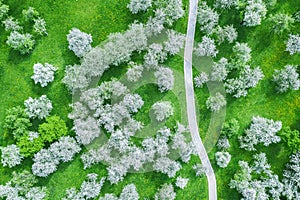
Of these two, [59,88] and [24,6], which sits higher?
[24,6]

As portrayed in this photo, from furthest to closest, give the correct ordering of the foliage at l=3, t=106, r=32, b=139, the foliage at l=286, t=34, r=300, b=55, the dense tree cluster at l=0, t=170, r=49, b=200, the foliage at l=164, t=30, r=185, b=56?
the foliage at l=286, t=34, r=300, b=55
the foliage at l=164, t=30, r=185, b=56
the dense tree cluster at l=0, t=170, r=49, b=200
the foliage at l=3, t=106, r=32, b=139

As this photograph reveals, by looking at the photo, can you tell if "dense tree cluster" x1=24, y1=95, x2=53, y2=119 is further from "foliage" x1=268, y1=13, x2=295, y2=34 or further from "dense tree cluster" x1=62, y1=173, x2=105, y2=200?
"foliage" x1=268, y1=13, x2=295, y2=34

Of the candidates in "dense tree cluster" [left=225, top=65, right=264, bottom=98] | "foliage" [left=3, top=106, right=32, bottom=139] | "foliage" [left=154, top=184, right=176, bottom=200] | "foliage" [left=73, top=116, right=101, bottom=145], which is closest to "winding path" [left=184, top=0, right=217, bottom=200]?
"dense tree cluster" [left=225, top=65, right=264, bottom=98]

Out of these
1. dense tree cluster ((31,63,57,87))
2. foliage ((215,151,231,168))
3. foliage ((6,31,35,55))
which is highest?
foliage ((6,31,35,55))

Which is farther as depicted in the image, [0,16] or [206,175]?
[206,175]

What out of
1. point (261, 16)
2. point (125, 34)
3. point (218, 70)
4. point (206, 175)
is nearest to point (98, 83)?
point (125, 34)

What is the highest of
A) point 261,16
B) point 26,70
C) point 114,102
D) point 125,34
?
point 261,16

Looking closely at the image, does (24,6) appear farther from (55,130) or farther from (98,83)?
(55,130)

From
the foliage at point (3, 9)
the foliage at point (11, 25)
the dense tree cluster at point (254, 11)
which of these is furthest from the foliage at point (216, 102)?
the foliage at point (3, 9)
